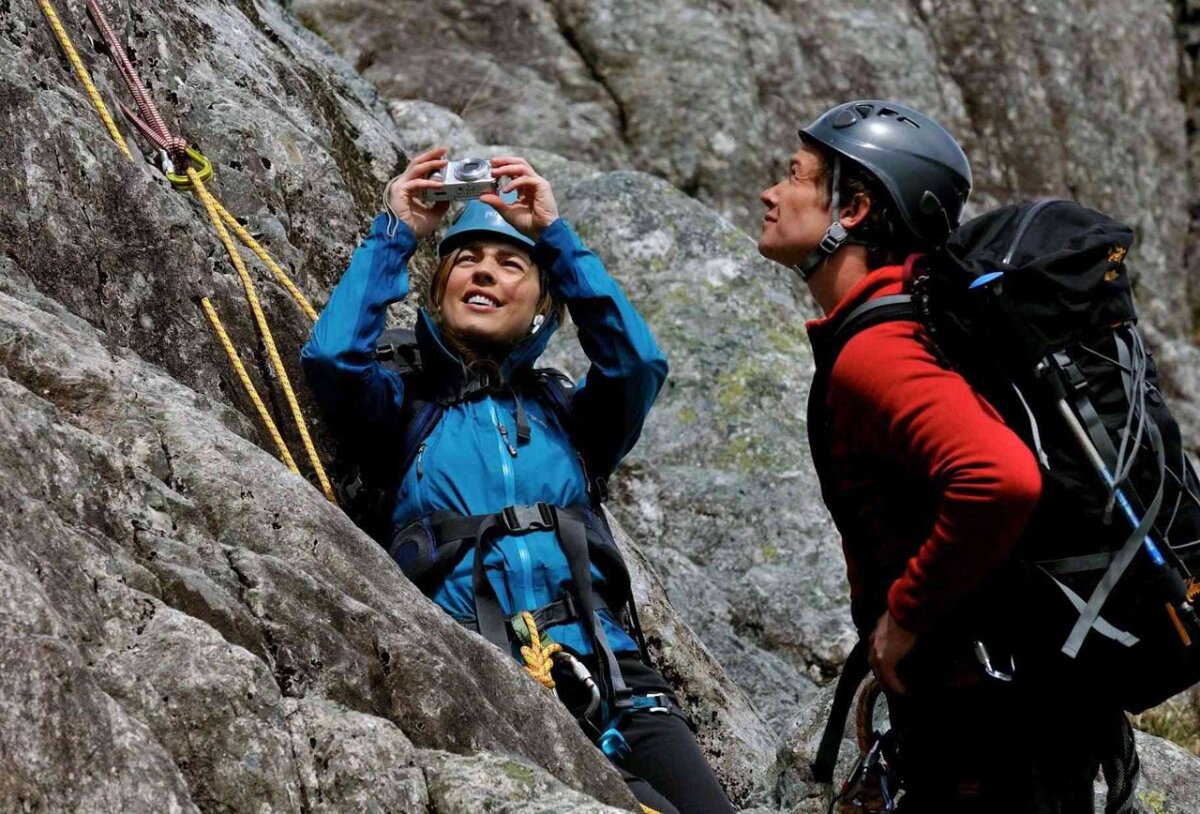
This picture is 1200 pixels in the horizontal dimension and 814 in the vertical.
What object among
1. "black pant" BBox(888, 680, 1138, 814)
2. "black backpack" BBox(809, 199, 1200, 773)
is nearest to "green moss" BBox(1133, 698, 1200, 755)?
"black pant" BBox(888, 680, 1138, 814)

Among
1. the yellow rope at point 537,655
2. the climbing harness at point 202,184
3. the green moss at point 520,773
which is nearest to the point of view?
the green moss at point 520,773

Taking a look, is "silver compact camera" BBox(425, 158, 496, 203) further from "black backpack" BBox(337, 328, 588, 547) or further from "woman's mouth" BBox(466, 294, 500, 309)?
"black backpack" BBox(337, 328, 588, 547)

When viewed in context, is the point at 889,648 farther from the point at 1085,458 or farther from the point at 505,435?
the point at 505,435

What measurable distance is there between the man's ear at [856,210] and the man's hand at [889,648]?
1.43 metres

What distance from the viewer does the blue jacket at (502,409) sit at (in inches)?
272

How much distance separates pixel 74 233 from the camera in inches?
274

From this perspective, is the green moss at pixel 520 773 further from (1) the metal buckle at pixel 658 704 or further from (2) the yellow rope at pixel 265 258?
(2) the yellow rope at pixel 265 258

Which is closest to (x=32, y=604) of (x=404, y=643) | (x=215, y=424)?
Result: (x=404, y=643)

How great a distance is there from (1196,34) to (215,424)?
1878cm

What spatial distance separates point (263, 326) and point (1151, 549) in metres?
4.32

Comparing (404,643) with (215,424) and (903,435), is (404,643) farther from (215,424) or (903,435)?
(903,435)

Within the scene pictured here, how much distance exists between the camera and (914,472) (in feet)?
16.5

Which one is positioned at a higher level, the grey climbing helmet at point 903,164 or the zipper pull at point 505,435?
the grey climbing helmet at point 903,164

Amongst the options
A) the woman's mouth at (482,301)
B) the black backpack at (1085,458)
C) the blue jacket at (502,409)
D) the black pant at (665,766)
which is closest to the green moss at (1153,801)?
the black pant at (665,766)
